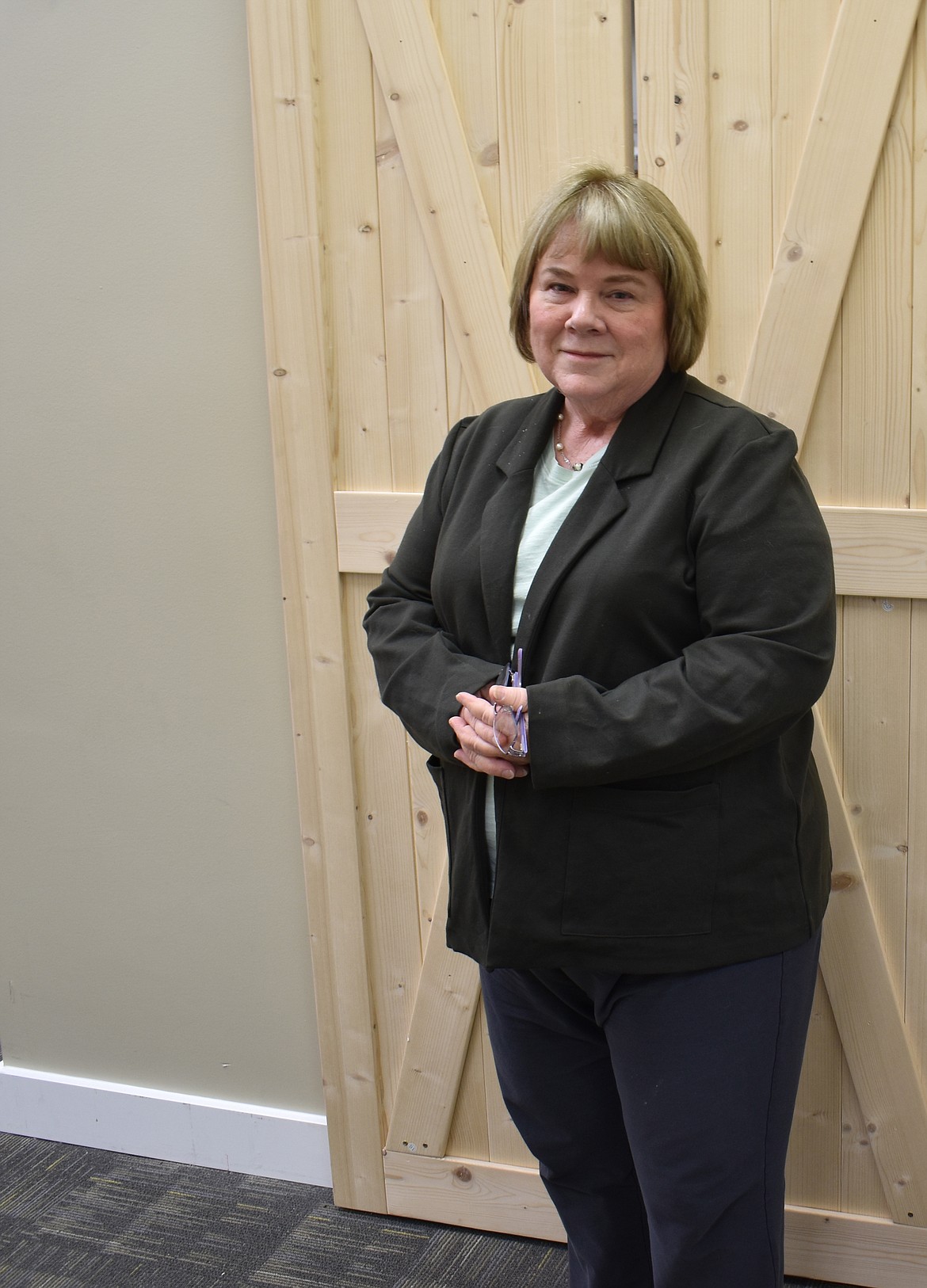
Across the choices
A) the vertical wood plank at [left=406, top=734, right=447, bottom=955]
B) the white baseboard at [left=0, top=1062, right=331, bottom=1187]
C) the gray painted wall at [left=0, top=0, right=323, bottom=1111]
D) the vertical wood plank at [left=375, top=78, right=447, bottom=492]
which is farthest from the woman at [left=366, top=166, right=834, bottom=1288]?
the white baseboard at [left=0, top=1062, right=331, bottom=1187]

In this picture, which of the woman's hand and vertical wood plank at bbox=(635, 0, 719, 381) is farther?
vertical wood plank at bbox=(635, 0, 719, 381)

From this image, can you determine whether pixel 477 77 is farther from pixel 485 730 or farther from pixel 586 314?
pixel 485 730

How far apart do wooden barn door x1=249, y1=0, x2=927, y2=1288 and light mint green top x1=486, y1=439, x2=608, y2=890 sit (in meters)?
0.52

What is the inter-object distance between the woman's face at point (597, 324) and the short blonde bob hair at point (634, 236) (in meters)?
0.01

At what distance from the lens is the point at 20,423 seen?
2.57m

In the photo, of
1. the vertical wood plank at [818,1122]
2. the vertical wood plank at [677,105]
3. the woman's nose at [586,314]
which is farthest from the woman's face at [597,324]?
the vertical wood plank at [818,1122]

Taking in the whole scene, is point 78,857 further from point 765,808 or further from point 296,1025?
point 765,808

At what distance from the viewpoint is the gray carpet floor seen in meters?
2.30

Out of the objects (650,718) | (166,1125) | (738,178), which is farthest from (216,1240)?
(738,178)

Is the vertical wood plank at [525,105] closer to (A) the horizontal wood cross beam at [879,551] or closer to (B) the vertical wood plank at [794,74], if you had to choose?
(B) the vertical wood plank at [794,74]

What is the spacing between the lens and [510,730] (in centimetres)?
149

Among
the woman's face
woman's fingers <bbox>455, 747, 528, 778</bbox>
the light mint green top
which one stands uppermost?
the woman's face

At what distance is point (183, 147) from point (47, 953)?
1.82 m

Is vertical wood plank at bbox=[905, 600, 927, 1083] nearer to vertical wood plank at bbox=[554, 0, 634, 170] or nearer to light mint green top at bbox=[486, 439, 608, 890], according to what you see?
light mint green top at bbox=[486, 439, 608, 890]
